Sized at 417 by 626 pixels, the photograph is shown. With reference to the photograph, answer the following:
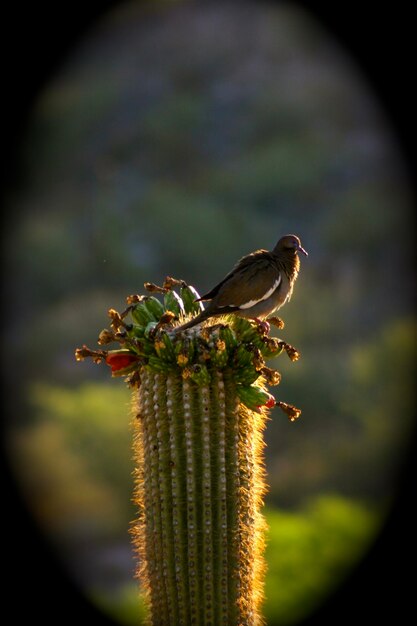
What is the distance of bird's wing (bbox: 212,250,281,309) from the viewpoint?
11.3ft

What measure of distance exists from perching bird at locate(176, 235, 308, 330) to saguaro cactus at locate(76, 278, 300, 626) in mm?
206

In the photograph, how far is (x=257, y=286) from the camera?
3.53 meters

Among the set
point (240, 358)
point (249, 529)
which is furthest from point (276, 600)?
point (240, 358)

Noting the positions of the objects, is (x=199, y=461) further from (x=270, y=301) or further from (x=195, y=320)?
(x=270, y=301)

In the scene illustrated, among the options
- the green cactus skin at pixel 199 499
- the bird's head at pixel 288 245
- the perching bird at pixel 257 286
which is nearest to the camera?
the green cactus skin at pixel 199 499

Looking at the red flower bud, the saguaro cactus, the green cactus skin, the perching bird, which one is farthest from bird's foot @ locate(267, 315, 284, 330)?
the red flower bud

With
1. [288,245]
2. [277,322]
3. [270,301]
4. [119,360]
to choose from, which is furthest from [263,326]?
[288,245]

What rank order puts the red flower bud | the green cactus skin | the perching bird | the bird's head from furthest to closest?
the bird's head < the perching bird < the red flower bud < the green cactus skin

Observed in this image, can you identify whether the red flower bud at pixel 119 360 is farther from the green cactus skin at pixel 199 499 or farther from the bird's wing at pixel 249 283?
the bird's wing at pixel 249 283

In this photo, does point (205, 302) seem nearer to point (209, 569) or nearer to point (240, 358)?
point (240, 358)

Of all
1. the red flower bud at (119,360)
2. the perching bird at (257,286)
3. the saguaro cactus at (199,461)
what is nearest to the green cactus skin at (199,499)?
the saguaro cactus at (199,461)

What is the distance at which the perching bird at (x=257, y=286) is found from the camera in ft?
11.1

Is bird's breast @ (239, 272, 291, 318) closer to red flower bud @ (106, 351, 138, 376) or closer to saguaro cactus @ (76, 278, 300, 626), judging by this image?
saguaro cactus @ (76, 278, 300, 626)

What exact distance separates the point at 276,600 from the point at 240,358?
2.94 meters
